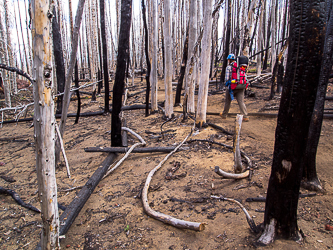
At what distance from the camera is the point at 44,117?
176 centimetres

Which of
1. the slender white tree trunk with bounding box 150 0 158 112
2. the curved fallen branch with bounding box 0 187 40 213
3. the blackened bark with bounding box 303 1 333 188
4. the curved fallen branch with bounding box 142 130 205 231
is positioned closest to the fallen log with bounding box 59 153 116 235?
the curved fallen branch with bounding box 0 187 40 213

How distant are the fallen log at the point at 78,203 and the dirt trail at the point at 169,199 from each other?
0.10 m

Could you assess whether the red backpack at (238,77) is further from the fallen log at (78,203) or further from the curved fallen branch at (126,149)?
the fallen log at (78,203)

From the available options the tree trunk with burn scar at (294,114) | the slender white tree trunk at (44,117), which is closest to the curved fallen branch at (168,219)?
the tree trunk with burn scar at (294,114)

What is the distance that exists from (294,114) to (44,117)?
1.99 m

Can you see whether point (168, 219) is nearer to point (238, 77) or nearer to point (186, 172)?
point (186, 172)

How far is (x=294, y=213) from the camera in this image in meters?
1.78

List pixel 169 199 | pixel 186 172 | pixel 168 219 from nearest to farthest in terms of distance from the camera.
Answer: pixel 168 219, pixel 169 199, pixel 186 172

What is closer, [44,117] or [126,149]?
[44,117]

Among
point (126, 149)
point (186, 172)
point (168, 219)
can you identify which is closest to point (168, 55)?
point (126, 149)

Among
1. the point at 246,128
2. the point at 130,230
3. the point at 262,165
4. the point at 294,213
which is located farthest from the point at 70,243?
the point at 246,128

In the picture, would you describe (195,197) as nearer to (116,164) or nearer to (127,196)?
(127,196)

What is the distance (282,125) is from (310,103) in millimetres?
248

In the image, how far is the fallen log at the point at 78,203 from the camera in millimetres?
2475
